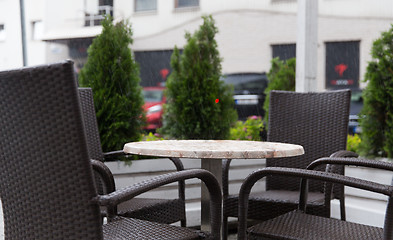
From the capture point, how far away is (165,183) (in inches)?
55.6

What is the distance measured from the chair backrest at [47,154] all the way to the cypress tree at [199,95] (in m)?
2.47

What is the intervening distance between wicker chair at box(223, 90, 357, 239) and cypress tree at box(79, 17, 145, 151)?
45.1 inches

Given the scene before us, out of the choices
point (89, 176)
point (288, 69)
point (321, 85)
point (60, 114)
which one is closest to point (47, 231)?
point (89, 176)

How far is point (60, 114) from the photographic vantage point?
1169 mm

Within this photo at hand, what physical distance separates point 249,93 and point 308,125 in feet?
14.8

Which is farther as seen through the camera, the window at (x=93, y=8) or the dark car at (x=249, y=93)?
the dark car at (x=249, y=93)

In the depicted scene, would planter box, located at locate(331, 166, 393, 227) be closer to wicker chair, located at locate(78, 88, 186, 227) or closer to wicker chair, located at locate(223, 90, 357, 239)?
wicker chair, located at locate(223, 90, 357, 239)

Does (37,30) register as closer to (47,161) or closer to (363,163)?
(363,163)

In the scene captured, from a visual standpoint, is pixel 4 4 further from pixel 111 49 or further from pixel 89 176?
pixel 89 176

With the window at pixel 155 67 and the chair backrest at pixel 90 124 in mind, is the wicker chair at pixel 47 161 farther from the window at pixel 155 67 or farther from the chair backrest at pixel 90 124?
the window at pixel 155 67

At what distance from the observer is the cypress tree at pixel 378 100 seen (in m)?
3.39

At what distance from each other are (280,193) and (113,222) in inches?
44.1

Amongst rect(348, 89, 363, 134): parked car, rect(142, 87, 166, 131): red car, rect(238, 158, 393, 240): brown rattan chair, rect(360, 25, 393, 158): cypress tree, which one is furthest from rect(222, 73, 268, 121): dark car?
rect(238, 158, 393, 240): brown rattan chair

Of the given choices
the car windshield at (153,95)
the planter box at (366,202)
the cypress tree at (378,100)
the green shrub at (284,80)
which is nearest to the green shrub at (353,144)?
the cypress tree at (378,100)
